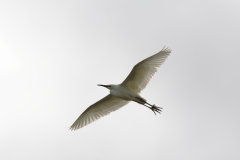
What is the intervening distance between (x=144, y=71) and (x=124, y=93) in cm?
141

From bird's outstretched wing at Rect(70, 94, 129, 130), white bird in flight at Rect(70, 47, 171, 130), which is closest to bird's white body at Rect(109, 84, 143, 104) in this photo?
white bird in flight at Rect(70, 47, 171, 130)

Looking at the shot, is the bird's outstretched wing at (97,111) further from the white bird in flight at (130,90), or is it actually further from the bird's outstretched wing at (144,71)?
the bird's outstretched wing at (144,71)

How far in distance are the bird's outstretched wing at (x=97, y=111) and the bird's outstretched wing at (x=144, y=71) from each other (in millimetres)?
1322

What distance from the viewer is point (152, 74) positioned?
23.2 metres

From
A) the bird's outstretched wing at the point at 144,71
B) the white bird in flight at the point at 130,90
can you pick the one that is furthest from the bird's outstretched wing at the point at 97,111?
the bird's outstretched wing at the point at 144,71

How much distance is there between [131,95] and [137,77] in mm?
992

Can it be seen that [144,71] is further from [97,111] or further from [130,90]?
[97,111]

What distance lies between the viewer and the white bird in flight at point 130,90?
23.0 meters

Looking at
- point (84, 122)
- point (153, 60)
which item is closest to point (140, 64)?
point (153, 60)

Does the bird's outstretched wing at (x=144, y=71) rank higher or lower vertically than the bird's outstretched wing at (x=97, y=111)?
higher

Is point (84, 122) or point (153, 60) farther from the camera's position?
point (84, 122)

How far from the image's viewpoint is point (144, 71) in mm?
23172

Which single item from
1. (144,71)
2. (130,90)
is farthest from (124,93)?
(144,71)

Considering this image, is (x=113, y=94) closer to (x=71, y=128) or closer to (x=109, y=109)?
(x=109, y=109)
